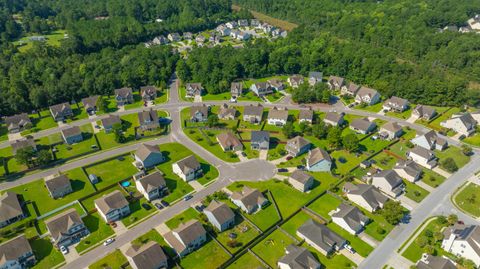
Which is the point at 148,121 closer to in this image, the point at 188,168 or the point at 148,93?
the point at 148,93

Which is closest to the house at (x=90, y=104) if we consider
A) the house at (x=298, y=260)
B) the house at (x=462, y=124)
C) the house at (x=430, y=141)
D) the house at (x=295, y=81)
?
the house at (x=295, y=81)

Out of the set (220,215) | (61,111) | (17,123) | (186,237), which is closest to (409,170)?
(220,215)

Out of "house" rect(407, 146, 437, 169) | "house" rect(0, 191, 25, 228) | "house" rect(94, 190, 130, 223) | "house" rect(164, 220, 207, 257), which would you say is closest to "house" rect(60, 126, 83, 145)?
"house" rect(0, 191, 25, 228)

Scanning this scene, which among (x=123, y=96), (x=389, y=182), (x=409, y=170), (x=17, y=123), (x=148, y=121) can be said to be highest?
(x=389, y=182)

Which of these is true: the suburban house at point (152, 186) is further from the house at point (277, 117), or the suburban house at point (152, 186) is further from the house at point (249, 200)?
the house at point (277, 117)

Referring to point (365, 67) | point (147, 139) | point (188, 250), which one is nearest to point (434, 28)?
point (365, 67)

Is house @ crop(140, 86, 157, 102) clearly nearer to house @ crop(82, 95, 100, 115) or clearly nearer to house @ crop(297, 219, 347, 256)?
house @ crop(82, 95, 100, 115)

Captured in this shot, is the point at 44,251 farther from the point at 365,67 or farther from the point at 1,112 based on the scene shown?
the point at 365,67
